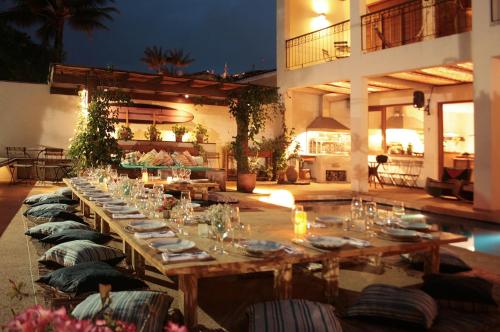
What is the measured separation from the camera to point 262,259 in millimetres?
2654

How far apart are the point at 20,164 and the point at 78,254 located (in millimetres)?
10208

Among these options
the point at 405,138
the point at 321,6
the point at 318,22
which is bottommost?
the point at 405,138

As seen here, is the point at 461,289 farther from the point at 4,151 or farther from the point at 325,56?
the point at 4,151

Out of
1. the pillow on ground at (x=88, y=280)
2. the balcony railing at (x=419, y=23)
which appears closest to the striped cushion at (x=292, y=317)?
the pillow on ground at (x=88, y=280)

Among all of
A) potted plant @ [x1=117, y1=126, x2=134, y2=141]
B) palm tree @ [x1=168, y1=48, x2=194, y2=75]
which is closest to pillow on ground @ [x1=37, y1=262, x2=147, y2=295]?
potted plant @ [x1=117, y1=126, x2=134, y2=141]

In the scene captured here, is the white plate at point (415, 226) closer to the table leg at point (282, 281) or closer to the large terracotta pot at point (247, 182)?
the table leg at point (282, 281)

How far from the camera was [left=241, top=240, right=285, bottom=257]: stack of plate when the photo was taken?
271cm

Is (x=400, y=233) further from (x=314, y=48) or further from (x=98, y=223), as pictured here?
(x=314, y=48)

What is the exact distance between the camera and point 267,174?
14766 mm

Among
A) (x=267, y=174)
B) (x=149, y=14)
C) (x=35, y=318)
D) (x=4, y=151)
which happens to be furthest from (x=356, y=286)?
(x=149, y=14)

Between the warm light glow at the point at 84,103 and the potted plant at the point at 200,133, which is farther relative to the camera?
the potted plant at the point at 200,133

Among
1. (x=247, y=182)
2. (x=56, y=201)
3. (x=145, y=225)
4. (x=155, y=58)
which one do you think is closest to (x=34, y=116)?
(x=247, y=182)

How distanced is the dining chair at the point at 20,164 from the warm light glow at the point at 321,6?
9.06 metres

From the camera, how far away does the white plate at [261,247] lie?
2.71 metres
